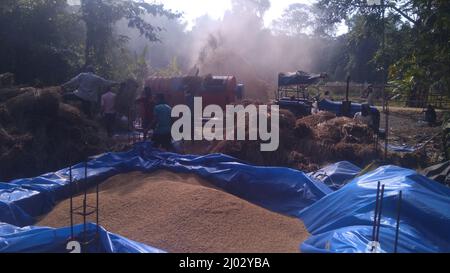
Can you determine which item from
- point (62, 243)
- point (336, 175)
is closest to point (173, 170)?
point (336, 175)

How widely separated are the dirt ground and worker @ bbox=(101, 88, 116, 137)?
12.4ft

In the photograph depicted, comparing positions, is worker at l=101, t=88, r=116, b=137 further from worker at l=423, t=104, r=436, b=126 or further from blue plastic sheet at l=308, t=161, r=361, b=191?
worker at l=423, t=104, r=436, b=126

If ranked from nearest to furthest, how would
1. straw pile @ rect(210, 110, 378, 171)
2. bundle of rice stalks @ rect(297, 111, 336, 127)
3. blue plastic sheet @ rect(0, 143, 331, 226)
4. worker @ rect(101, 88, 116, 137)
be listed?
blue plastic sheet @ rect(0, 143, 331, 226) < straw pile @ rect(210, 110, 378, 171) < worker @ rect(101, 88, 116, 137) < bundle of rice stalks @ rect(297, 111, 336, 127)

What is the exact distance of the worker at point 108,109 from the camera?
31.2 feet

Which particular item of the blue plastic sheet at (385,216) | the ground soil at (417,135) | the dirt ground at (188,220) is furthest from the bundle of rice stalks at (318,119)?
the dirt ground at (188,220)

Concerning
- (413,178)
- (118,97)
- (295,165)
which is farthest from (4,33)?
(413,178)

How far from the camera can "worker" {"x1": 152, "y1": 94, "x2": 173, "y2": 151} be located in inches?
307

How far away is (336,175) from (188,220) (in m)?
3.23

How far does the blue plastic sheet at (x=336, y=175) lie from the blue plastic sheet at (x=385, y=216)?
141 cm

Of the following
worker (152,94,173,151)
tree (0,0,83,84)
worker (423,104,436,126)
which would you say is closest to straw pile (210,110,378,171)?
worker (152,94,173,151)

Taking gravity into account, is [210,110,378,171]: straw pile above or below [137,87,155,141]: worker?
below

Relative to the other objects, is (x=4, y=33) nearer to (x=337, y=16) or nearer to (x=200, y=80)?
(x=200, y=80)

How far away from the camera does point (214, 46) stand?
28781 millimetres

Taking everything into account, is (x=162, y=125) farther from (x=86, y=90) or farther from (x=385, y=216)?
(x=385, y=216)
